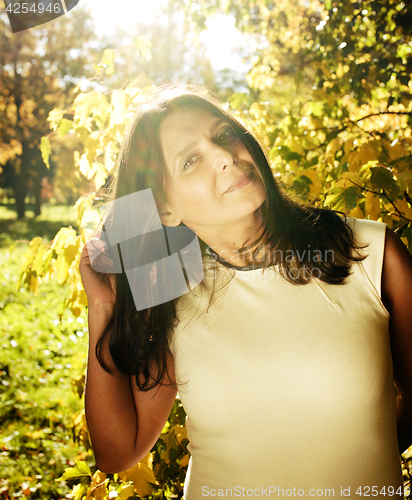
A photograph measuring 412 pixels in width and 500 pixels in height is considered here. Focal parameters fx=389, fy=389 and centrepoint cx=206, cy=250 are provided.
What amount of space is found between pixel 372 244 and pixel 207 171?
0.62 meters

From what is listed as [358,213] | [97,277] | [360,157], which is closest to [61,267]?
[97,277]

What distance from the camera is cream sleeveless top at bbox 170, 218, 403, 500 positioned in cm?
114

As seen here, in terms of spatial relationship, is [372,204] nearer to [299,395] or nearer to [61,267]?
[299,395]

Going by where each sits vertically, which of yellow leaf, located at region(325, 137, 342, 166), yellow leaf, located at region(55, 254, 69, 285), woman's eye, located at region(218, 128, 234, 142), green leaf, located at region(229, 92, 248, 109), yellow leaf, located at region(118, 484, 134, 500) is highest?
green leaf, located at region(229, 92, 248, 109)

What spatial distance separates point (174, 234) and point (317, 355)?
0.77 metres

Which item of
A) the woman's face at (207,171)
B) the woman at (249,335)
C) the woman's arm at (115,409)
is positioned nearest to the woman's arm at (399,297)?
the woman at (249,335)

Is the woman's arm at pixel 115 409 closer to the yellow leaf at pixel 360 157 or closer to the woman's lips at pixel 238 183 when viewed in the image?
the woman's lips at pixel 238 183

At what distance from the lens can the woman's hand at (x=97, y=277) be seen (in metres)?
1.43

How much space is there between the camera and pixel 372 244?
4.29 ft

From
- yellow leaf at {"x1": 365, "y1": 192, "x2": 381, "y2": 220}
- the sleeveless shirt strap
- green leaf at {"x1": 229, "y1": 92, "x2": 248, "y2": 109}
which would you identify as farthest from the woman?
green leaf at {"x1": 229, "y1": 92, "x2": 248, "y2": 109}

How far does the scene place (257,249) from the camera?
58.4 inches

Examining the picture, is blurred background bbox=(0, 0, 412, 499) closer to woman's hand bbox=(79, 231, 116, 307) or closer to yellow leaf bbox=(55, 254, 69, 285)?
yellow leaf bbox=(55, 254, 69, 285)

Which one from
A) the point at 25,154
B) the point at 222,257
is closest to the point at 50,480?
the point at 222,257

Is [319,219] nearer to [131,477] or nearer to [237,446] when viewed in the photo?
[237,446]
